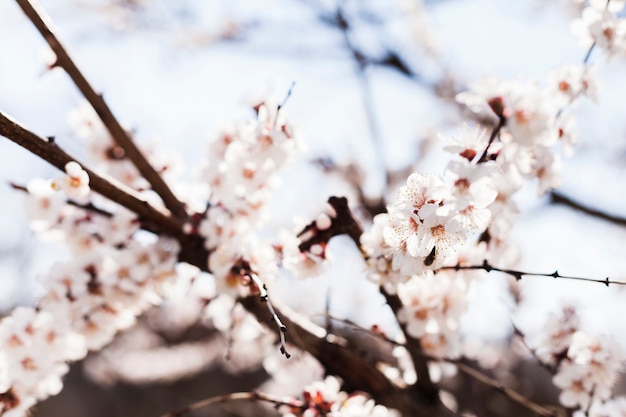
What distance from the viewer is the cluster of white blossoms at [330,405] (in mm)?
1407

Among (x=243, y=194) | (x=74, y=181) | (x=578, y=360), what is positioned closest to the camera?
(x=74, y=181)

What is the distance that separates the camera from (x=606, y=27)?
1518 millimetres

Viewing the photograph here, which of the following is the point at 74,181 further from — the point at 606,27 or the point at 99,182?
the point at 606,27

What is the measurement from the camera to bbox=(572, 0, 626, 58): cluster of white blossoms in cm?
152

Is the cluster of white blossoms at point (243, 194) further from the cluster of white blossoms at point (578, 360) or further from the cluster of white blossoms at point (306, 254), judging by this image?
the cluster of white blossoms at point (578, 360)

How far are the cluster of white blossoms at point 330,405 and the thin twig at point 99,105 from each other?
0.71 metres

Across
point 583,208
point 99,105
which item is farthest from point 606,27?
point 99,105

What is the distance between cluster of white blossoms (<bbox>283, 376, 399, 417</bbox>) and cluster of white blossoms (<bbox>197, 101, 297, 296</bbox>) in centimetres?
36

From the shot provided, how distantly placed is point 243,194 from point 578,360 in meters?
1.24

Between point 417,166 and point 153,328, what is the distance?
7.43 meters

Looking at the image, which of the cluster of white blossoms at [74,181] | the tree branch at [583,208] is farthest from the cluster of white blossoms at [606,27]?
the cluster of white blossoms at [74,181]

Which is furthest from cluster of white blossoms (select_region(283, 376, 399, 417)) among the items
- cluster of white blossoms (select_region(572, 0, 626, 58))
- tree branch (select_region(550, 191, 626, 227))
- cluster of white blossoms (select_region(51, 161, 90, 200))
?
tree branch (select_region(550, 191, 626, 227))

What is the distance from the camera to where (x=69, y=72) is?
4.78ft

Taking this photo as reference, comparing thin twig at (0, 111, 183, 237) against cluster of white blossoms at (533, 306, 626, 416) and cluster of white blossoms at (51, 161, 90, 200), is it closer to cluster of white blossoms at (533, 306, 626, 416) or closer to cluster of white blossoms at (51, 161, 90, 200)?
cluster of white blossoms at (51, 161, 90, 200)
